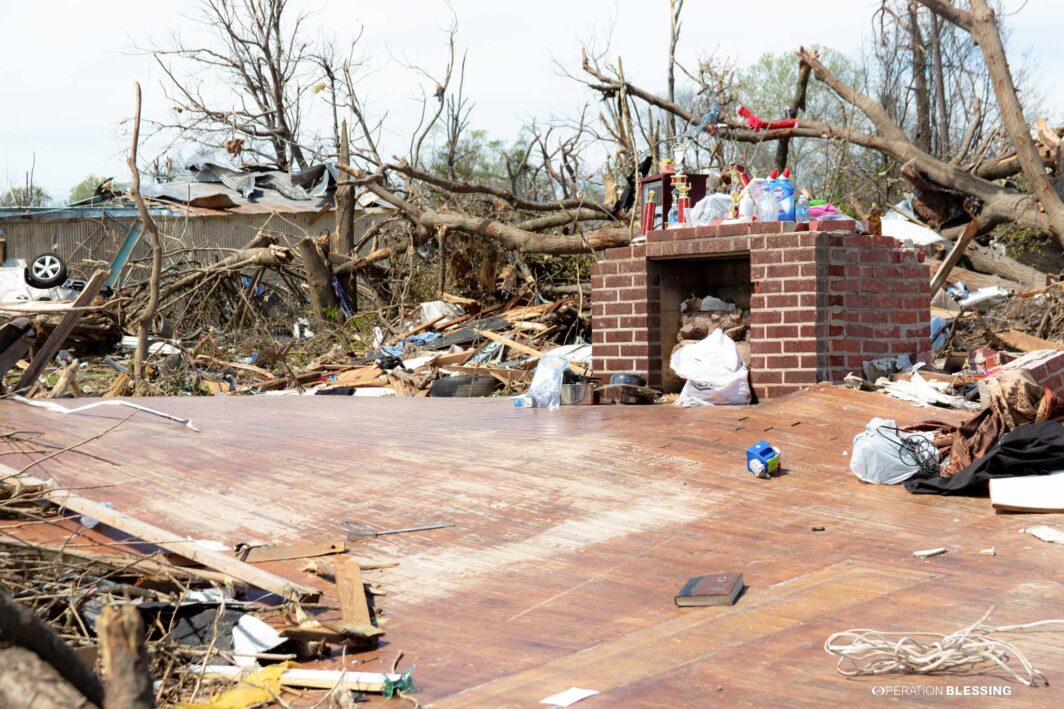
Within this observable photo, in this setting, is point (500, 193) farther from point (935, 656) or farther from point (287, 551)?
point (935, 656)

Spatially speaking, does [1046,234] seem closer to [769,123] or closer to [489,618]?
[769,123]

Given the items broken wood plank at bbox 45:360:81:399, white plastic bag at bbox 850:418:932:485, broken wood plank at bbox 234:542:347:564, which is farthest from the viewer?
broken wood plank at bbox 45:360:81:399

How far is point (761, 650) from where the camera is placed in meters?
3.35

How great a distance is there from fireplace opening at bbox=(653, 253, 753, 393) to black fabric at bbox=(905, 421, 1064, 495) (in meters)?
3.47

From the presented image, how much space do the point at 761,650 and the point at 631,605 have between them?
2.35 feet

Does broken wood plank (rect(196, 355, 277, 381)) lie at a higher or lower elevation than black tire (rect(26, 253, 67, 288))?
lower

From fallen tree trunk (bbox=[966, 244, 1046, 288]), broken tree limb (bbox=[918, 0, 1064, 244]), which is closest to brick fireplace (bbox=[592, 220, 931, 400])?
broken tree limb (bbox=[918, 0, 1064, 244])

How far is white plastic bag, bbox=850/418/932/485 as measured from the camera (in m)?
5.67

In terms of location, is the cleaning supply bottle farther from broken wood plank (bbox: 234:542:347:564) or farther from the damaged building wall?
the damaged building wall

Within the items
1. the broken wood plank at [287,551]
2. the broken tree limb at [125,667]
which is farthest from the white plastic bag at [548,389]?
the broken tree limb at [125,667]

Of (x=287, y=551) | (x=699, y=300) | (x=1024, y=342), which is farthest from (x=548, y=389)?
(x=1024, y=342)

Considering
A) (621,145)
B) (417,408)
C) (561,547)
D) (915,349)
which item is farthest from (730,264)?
(621,145)

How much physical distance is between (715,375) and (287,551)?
13.5ft

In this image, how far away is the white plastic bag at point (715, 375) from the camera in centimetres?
784
